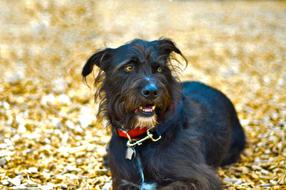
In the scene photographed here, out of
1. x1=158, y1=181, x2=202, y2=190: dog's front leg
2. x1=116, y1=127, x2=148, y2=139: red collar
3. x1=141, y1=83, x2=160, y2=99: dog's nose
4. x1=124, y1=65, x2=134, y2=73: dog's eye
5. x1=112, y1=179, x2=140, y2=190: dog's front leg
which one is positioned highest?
x1=124, y1=65, x2=134, y2=73: dog's eye

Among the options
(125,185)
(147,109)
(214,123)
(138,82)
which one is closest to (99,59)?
(138,82)

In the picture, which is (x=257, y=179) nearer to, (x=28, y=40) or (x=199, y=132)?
(x=199, y=132)

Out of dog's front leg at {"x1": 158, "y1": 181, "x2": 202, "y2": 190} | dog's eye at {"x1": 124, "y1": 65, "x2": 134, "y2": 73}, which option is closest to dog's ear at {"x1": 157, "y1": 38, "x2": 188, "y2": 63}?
dog's eye at {"x1": 124, "y1": 65, "x2": 134, "y2": 73}

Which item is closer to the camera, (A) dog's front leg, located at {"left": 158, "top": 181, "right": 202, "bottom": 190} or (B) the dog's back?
(A) dog's front leg, located at {"left": 158, "top": 181, "right": 202, "bottom": 190}

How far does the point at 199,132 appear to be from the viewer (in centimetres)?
465

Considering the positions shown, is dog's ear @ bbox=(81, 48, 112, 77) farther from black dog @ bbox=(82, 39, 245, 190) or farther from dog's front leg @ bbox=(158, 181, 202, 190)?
dog's front leg @ bbox=(158, 181, 202, 190)

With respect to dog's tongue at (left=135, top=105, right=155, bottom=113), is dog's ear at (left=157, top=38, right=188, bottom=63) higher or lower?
higher

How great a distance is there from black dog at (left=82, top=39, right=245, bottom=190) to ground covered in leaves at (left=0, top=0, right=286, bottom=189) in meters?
0.50

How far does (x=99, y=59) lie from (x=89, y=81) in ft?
14.6

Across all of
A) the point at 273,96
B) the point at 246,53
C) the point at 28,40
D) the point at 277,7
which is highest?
the point at 277,7

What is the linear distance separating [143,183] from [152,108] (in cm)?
76

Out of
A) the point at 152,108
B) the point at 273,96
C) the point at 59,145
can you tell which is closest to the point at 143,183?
the point at 152,108

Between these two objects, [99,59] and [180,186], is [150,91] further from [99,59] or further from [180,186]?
[180,186]

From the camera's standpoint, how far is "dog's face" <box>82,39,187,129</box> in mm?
3904
